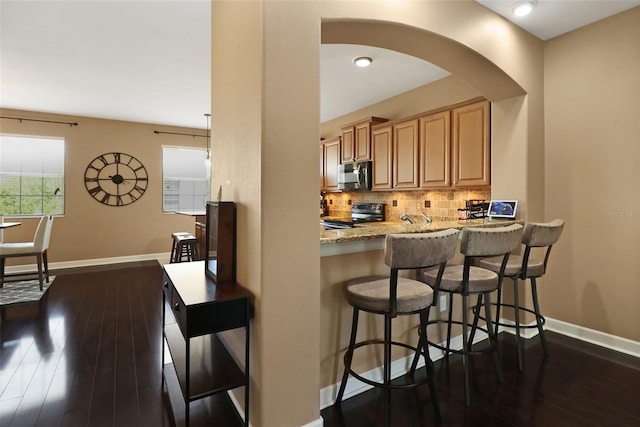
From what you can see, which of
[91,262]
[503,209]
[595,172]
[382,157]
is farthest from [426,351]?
[91,262]

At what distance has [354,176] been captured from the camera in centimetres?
488

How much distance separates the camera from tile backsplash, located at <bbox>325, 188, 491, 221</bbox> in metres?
3.83

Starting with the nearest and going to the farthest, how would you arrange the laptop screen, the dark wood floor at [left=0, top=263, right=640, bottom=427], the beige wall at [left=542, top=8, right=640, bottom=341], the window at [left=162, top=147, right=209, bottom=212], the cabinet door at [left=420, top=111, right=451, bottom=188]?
the dark wood floor at [left=0, top=263, right=640, bottom=427], the beige wall at [left=542, top=8, right=640, bottom=341], the laptop screen, the cabinet door at [left=420, top=111, right=451, bottom=188], the window at [left=162, top=147, right=209, bottom=212]

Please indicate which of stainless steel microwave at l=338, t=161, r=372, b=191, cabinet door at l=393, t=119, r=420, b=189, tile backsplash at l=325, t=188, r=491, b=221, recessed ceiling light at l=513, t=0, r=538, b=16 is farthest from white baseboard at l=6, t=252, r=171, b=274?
recessed ceiling light at l=513, t=0, r=538, b=16

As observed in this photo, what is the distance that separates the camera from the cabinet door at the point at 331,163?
213 inches

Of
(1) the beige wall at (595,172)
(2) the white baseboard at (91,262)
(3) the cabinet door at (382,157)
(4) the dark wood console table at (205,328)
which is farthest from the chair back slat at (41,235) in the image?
(1) the beige wall at (595,172)

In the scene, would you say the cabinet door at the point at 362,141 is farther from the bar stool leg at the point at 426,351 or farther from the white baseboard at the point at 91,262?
the white baseboard at the point at 91,262

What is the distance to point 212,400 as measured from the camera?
2.00 meters

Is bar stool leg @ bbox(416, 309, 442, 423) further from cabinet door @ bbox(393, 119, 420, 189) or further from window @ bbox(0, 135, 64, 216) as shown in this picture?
window @ bbox(0, 135, 64, 216)

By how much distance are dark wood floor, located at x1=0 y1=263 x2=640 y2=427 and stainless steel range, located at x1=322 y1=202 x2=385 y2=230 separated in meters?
2.51

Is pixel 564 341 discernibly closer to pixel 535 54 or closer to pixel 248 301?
pixel 535 54

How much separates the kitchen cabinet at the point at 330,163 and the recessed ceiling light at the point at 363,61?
1.88m

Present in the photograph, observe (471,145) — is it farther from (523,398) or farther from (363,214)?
(523,398)

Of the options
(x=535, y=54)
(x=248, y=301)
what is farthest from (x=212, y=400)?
(x=535, y=54)
